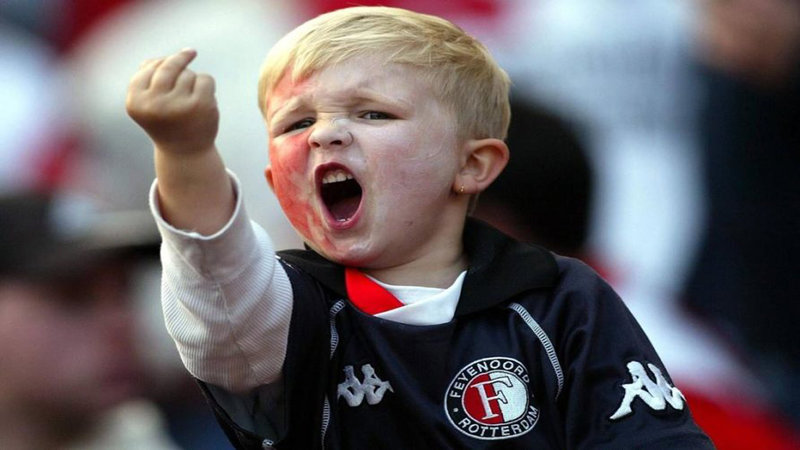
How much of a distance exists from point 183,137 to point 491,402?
0.62 metres

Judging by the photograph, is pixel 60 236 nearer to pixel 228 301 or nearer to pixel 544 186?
pixel 228 301

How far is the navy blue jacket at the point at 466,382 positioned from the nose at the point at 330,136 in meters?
0.19

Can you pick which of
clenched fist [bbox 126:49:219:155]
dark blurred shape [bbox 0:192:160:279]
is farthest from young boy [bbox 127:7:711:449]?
dark blurred shape [bbox 0:192:160:279]

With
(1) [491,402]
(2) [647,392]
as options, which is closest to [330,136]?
(1) [491,402]

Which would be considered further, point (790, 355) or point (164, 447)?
point (790, 355)

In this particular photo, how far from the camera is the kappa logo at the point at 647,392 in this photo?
6.89ft

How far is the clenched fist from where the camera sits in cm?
178

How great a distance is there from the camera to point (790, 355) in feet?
13.3

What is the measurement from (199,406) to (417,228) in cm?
159

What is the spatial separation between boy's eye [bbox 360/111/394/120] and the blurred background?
5.98ft

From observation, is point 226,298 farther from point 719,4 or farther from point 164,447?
point 719,4

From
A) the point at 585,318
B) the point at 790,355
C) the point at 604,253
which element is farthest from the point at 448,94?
the point at 790,355

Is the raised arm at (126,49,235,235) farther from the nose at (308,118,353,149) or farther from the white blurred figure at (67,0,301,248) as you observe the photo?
the white blurred figure at (67,0,301,248)

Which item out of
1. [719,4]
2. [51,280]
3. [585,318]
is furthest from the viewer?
[719,4]
